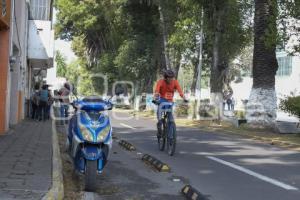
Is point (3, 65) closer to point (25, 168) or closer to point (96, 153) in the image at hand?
point (25, 168)

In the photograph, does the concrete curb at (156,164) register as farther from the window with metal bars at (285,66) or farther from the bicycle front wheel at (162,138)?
the window with metal bars at (285,66)

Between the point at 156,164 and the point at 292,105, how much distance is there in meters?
10.5

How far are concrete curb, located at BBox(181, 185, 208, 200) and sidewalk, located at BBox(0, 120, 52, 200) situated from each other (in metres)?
1.94

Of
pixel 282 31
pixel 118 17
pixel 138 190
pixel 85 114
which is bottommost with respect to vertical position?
pixel 138 190

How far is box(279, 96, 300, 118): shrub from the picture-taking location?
20.0 metres

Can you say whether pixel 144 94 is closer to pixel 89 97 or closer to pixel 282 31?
pixel 282 31

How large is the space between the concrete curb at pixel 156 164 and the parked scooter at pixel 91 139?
7.29 feet

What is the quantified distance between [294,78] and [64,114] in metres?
40.5

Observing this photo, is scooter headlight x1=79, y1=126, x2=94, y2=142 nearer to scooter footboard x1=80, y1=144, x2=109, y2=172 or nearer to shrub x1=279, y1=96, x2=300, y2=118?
scooter footboard x1=80, y1=144, x2=109, y2=172

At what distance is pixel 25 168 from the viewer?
9172mm

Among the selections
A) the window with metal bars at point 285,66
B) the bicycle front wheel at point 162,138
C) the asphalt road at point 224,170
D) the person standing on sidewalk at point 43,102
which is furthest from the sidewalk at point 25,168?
the window with metal bars at point 285,66

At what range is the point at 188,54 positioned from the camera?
122 ft

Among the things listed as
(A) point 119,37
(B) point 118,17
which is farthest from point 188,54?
(A) point 119,37

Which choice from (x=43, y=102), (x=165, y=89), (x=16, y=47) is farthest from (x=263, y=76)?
(x=43, y=102)
